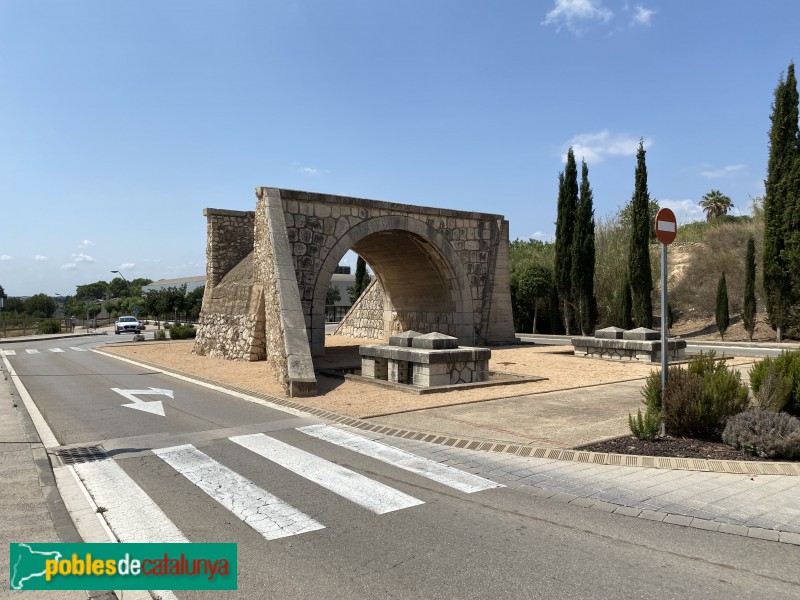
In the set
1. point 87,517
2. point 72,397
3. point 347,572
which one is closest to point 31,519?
point 87,517

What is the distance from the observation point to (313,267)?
17297mm

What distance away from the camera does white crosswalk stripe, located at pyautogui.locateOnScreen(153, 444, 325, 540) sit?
445 cm

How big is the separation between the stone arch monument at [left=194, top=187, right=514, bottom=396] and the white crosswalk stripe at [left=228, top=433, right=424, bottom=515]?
4.96 m

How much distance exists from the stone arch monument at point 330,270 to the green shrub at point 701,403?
24.7 ft

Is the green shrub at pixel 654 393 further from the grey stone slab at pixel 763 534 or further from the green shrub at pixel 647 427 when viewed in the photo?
the grey stone slab at pixel 763 534

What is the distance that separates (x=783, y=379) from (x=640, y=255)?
21955 mm

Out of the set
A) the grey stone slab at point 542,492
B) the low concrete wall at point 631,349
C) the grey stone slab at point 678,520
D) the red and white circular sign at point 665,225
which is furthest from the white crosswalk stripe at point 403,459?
the low concrete wall at point 631,349

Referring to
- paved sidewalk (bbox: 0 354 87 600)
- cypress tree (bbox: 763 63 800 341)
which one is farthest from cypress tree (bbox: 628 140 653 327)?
paved sidewalk (bbox: 0 354 87 600)

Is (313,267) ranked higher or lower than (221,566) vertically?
higher

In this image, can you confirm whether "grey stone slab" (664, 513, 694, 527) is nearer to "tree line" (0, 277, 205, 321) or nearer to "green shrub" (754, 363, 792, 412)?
"green shrub" (754, 363, 792, 412)

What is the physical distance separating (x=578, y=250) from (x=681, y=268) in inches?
424

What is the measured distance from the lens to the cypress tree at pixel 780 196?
23438mm

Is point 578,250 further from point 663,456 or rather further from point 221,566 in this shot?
point 221,566

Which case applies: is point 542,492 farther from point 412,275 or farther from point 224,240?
point 224,240
